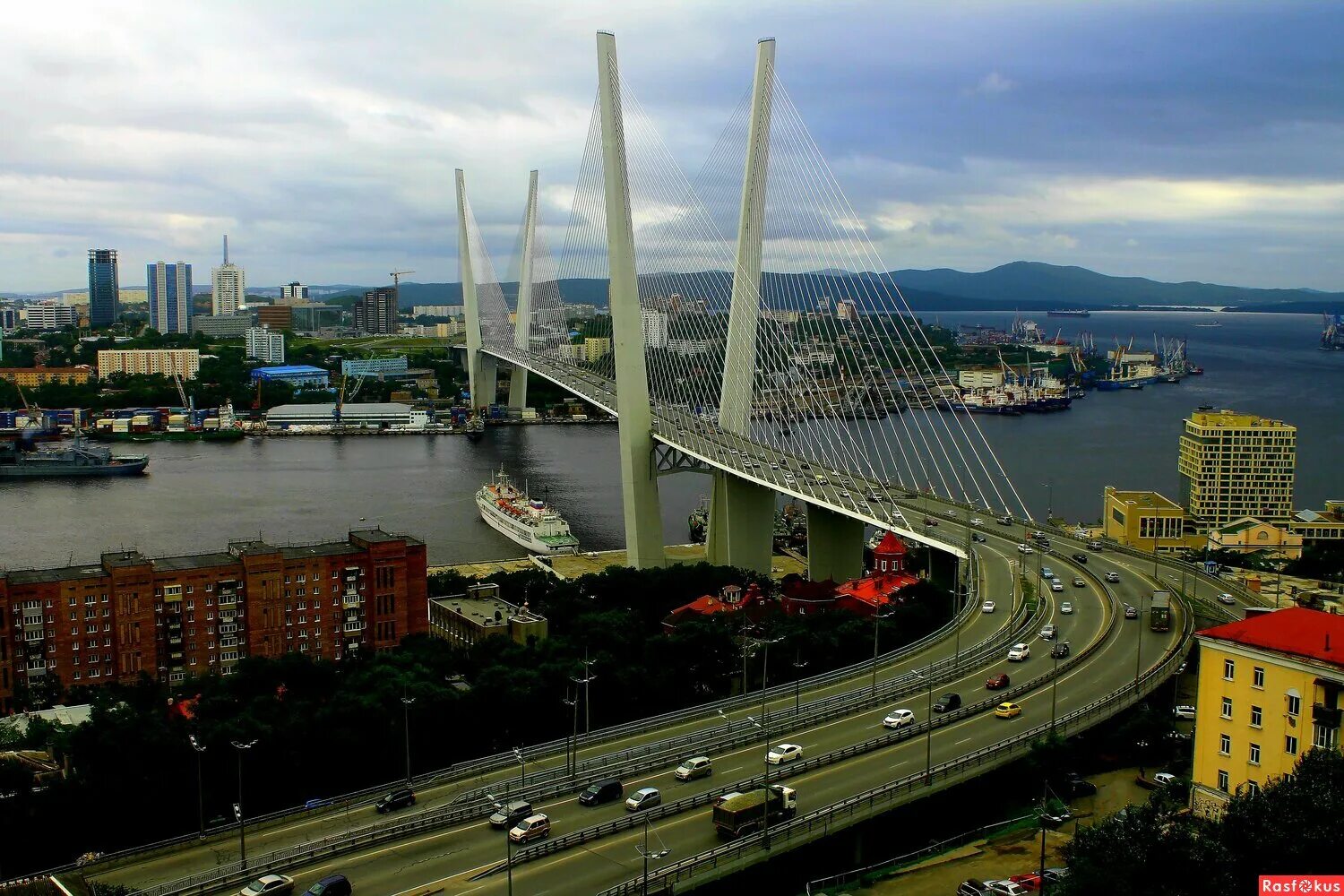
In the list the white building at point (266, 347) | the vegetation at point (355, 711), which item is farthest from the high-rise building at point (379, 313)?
the vegetation at point (355, 711)

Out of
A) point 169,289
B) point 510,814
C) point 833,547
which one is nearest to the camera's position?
point 510,814

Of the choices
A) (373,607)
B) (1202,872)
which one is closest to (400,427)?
(373,607)

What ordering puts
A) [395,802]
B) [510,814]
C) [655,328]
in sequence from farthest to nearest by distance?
1. [655,328]
2. [395,802]
3. [510,814]

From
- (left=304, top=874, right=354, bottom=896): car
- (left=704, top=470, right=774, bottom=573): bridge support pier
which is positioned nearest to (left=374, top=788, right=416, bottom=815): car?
(left=304, top=874, right=354, bottom=896): car

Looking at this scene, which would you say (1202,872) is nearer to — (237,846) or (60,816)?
(237,846)

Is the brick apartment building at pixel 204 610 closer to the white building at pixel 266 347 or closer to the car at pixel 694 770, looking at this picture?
the car at pixel 694 770

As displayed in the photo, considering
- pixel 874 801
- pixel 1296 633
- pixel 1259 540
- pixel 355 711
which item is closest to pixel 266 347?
pixel 1259 540

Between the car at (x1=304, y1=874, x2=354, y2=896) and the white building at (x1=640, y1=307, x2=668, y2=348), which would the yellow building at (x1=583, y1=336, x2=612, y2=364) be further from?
the car at (x1=304, y1=874, x2=354, y2=896)

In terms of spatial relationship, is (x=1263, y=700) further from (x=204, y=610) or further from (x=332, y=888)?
(x=204, y=610)
